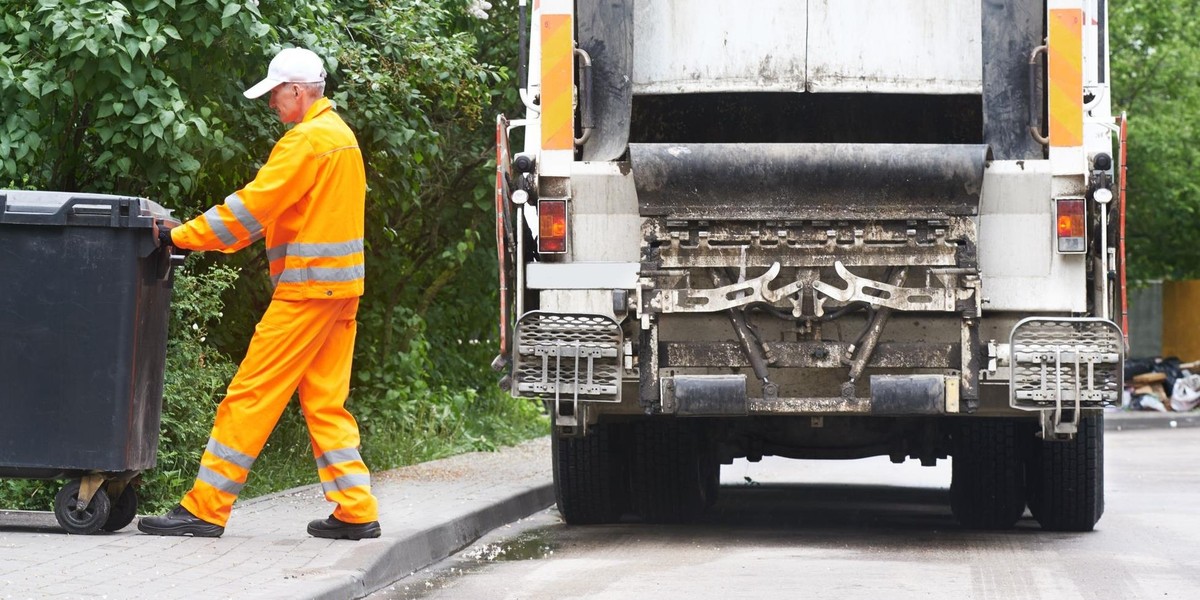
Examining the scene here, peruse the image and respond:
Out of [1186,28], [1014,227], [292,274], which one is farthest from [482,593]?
[1186,28]

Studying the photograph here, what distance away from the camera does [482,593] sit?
226 inches

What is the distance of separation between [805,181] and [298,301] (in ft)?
6.04

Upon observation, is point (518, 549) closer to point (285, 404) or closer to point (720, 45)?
point (285, 404)

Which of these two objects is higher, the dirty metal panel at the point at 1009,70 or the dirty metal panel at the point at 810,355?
the dirty metal panel at the point at 1009,70

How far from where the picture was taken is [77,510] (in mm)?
6074

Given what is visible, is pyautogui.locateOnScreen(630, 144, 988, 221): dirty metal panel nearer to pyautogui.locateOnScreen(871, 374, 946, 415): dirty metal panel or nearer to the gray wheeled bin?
pyautogui.locateOnScreen(871, 374, 946, 415): dirty metal panel

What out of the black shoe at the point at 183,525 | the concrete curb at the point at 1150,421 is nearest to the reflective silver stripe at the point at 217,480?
the black shoe at the point at 183,525

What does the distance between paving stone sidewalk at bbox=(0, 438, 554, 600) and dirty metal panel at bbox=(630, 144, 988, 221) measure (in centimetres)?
152

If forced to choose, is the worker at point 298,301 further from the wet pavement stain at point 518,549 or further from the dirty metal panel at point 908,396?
the dirty metal panel at point 908,396

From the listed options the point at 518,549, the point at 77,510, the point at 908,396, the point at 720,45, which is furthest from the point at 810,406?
the point at 77,510

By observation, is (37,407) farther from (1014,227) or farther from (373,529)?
(1014,227)

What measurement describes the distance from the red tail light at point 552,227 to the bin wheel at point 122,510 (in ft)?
5.52

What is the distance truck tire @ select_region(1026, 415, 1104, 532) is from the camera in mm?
7316

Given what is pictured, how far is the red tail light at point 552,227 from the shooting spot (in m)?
6.71
